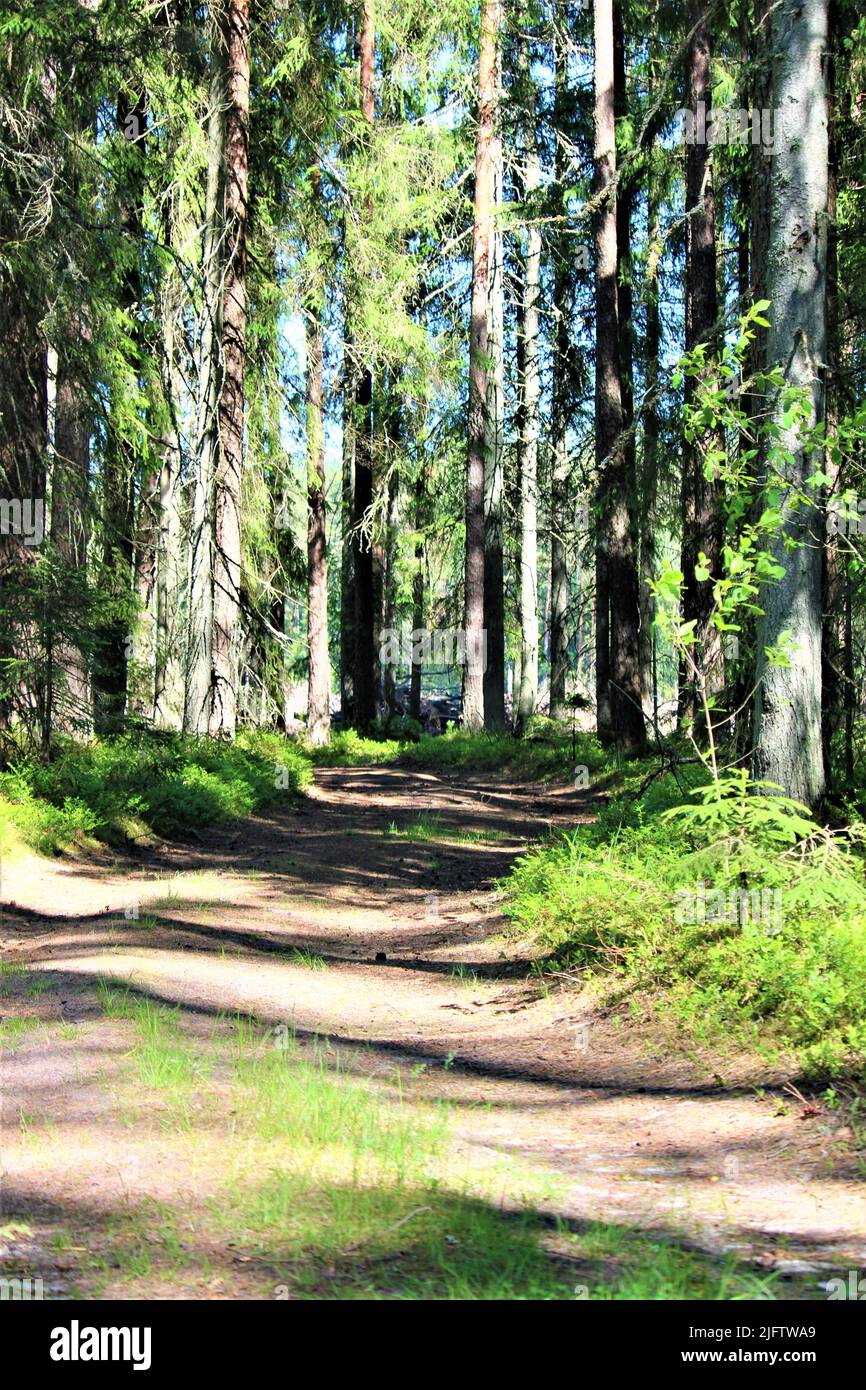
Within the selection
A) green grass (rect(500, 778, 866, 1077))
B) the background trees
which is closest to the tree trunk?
the background trees

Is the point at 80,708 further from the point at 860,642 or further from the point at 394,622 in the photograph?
the point at 394,622

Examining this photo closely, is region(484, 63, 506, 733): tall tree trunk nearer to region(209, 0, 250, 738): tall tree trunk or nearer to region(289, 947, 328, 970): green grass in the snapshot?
region(209, 0, 250, 738): tall tree trunk

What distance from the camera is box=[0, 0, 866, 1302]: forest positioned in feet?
12.6

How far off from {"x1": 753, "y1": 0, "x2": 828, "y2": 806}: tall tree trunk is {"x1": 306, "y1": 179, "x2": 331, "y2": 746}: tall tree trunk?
16.5 metres

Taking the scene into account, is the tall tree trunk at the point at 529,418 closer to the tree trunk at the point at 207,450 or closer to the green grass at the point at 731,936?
the tree trunk at the point at 207,450

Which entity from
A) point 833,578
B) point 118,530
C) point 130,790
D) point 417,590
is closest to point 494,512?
point 118,530

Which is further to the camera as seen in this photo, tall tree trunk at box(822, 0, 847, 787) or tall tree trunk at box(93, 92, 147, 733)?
tall tree trunk at box(93, 92, 147, 733)

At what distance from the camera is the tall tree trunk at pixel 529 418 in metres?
25.0

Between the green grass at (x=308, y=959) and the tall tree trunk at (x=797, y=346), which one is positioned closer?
the tall tree trunk at (x=797, y=346)

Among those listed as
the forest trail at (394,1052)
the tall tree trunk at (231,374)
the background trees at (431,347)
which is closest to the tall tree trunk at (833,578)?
the background trees at (431,347)

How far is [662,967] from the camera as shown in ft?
20.2

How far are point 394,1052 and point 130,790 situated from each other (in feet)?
26.2

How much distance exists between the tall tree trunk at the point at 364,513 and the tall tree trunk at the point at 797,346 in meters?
17.2

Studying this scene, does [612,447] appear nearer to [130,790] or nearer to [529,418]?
[130,790]
